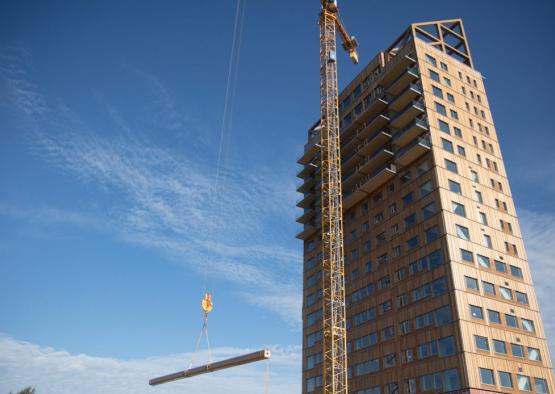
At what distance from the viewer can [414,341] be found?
204ft

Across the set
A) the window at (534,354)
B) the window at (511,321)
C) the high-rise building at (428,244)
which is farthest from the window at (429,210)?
the window at (534,354)

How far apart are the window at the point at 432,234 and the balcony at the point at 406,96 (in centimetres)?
2218

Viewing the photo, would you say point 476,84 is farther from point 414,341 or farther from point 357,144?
point 414,341

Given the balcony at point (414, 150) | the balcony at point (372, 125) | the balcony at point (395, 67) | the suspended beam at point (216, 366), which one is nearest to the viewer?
the suspended beam at point (216, 366)

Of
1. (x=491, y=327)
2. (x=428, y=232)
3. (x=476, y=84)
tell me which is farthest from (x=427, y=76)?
(x=491, y=327)

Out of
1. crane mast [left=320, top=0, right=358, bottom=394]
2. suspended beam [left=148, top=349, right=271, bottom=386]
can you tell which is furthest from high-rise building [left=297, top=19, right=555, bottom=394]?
suspended beam [left=148, top=349, right=271, bottom=386]

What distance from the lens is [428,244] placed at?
65.1 metres

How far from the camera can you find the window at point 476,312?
58.8m

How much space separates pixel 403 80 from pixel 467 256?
30.3 metres

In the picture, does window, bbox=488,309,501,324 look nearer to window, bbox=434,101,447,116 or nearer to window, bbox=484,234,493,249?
window, bbox=484,234,493,249

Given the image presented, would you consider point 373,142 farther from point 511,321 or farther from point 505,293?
point 511,321

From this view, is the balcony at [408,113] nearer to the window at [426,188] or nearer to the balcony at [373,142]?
the balcony at [373,142]

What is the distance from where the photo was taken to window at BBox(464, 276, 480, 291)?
6078 centimetres


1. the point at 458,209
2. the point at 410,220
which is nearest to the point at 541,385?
the point at 458,209
